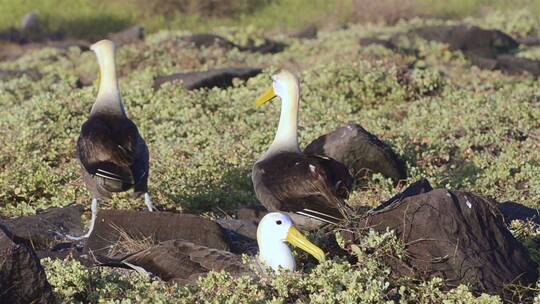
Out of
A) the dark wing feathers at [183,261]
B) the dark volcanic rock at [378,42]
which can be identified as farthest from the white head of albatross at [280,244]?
the dark volcanic rock at [378,42]

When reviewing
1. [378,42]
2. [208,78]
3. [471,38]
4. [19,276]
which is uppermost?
[19,276]

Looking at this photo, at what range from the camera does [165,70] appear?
16.5 metres

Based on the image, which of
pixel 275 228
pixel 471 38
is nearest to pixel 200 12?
pixel 471 38

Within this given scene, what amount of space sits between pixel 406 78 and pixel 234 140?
3.86 meters

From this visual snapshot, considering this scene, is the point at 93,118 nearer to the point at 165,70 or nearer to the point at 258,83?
the point at 258,83

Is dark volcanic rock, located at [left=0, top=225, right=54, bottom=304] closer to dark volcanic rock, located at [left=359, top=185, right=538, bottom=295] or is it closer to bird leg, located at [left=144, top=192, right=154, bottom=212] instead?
dark volcanic rock, located at [left=359, top=185, right=538, bottom=295]

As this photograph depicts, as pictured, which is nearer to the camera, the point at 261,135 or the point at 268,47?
the point at 261,135

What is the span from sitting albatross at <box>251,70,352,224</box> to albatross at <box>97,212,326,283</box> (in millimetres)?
656

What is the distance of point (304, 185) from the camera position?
768cm

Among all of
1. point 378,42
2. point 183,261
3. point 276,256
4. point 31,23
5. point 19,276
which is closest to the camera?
point 19,276

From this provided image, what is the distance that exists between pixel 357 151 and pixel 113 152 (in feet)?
7.89

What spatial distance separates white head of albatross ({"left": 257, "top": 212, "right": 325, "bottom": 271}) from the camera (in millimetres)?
6539

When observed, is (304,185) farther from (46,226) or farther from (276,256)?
(46,226)

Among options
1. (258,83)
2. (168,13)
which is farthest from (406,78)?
(168,13)
